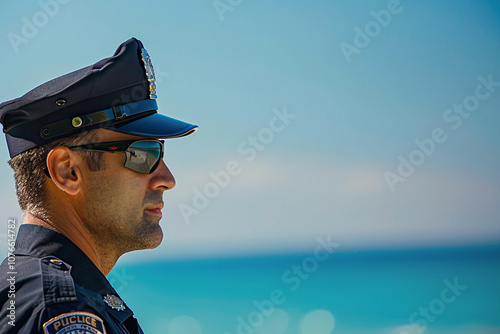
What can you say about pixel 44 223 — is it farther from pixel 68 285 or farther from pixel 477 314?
pixel 477 314

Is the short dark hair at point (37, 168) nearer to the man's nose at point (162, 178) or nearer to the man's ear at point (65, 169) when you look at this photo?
the man's ear at point (65, 169)

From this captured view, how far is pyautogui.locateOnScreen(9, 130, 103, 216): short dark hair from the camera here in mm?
1635

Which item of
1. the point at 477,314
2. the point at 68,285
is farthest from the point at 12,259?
the point at 477,314

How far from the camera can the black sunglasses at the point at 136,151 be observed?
67.0 inches

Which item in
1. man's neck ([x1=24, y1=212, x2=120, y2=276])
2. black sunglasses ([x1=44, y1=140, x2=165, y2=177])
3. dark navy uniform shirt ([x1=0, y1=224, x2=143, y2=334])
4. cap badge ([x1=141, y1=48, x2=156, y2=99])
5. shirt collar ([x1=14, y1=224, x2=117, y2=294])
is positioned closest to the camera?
dark navy uniform shirt ([x1=0, y1=224, x2=143, y2=334])

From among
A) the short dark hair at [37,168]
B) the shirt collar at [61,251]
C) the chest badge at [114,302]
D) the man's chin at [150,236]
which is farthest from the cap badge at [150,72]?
the chest badge at [114,302]

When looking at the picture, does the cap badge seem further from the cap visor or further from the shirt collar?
the shirt collar

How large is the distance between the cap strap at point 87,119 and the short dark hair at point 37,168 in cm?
3

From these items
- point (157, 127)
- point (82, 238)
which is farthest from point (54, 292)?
point (157, 127)

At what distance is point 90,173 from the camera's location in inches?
65.7

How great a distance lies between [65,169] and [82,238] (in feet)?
0.68

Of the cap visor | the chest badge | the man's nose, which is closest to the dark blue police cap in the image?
the cap visor

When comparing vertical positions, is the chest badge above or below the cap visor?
below

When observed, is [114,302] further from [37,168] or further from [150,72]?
[150,72]
